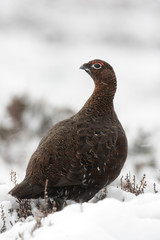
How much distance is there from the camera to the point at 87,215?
276 centimetres

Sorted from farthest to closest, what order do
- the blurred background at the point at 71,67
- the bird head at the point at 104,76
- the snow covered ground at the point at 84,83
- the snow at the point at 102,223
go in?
1. the blurred background at the point at 71,67
2. the bird head at the point at 104,76
3. the snow covered ground at the point at 84,83
4. the snow at the point at 102,223

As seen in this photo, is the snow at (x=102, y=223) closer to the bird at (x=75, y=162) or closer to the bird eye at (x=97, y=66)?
the bird at (x=75, y=162)

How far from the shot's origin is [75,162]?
4.29 metres

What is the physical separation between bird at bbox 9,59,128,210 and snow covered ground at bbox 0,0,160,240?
0.35 metres

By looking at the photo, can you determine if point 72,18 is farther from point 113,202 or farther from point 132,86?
point 113,202

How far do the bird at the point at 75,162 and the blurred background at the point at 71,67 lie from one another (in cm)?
164

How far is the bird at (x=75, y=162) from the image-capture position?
14.0ft

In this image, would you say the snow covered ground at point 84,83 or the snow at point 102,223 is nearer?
the snow at point 102,223

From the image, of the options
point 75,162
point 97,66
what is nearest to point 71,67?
point 97,66

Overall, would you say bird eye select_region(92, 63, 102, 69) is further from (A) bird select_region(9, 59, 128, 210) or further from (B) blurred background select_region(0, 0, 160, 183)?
(B) blurred background select_region(0, 0, 160, 183)

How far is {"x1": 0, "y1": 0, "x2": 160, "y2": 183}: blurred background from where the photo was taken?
9305 mm

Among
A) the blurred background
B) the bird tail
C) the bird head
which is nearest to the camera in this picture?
the bird tail

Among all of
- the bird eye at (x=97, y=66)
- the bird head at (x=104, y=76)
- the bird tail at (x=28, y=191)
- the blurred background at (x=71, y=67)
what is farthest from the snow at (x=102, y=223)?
the blurred background at (x=71, y=67)

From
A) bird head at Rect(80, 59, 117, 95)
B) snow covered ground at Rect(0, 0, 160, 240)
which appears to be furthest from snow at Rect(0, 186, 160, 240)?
bird head at Rect(80, 59, 117, 95)
